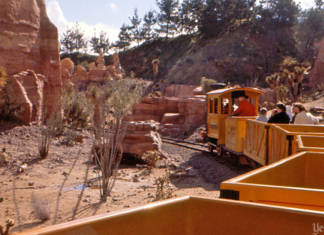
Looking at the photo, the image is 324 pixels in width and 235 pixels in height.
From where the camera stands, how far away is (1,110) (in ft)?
46.6

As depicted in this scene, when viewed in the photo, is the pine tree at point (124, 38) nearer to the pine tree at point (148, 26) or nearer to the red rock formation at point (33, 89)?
the pine tree at point (148, 26)

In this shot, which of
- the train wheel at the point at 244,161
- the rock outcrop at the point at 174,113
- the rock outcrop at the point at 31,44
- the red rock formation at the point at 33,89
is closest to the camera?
the train wheel at the point at 244,161

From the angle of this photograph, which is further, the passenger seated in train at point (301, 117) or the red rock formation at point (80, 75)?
the red rock formation at point (80, 75)

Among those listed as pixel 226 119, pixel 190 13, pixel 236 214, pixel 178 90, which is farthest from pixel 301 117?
pixel 190 13

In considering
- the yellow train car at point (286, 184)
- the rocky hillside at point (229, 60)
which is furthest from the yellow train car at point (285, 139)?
the rocky hillside at point (229, 60)

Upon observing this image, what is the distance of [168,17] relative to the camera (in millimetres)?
73312

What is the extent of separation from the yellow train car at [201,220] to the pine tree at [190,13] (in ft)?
211

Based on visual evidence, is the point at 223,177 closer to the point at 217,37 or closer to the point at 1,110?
the point at 1,110

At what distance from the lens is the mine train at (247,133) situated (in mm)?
6321

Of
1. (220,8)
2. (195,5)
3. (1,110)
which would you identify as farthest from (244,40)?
(1,110)

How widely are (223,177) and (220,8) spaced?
54.5 m

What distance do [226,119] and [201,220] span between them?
10894 millimetres

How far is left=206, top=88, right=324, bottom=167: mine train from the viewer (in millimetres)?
6321

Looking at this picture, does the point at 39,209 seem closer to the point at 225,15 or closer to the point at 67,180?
the point at 67,180
